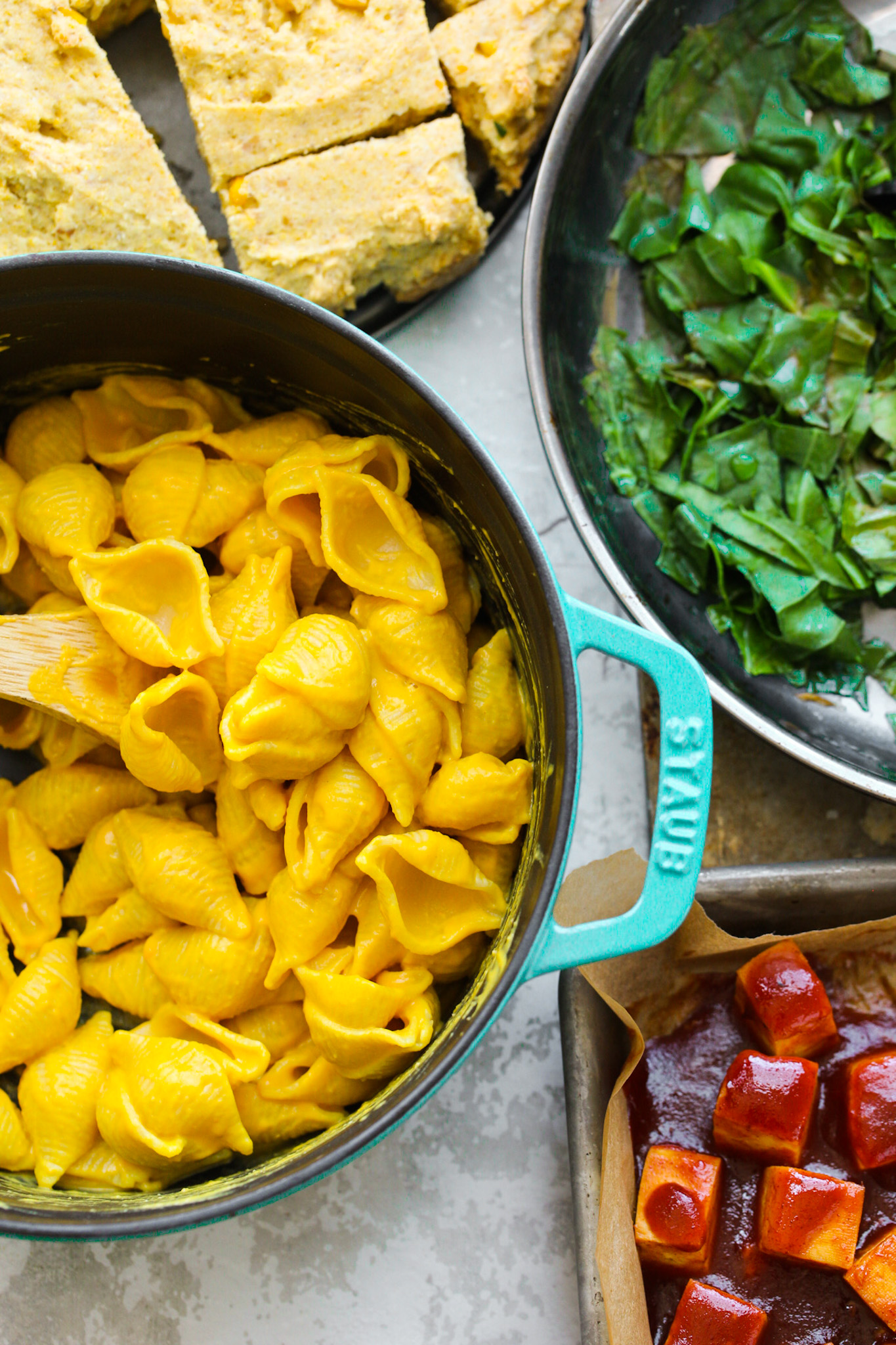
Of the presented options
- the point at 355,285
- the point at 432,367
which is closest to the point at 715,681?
the point at 432,367

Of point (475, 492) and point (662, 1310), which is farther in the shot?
point (662, 1310)

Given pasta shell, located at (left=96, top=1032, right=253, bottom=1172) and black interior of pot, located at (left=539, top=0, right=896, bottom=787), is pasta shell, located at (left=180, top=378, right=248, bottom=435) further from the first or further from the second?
pasta shell, located at (left=96, top=1032, right=253, bottom=1172)

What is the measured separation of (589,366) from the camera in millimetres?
1526

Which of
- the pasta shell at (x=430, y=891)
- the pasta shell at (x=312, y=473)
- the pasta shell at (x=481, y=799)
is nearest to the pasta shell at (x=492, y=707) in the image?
the pasta shell at (x=481, y=799)

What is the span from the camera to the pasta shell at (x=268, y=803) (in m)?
1.25

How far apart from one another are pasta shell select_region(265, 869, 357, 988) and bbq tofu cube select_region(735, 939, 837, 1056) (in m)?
0.56

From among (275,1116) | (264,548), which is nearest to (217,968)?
(275,1116)

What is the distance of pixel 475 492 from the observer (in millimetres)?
1188

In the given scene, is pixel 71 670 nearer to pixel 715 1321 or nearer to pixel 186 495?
pixel 186 495

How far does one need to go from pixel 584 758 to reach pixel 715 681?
23 centimetres

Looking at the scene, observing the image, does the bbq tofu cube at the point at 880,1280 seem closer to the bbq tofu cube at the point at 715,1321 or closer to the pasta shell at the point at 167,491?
the bbq tofu cube at the point at 715,1321

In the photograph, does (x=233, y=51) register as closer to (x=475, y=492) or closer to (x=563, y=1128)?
(x=475, y=492)

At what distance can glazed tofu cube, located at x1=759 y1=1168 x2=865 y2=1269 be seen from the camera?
1.28m

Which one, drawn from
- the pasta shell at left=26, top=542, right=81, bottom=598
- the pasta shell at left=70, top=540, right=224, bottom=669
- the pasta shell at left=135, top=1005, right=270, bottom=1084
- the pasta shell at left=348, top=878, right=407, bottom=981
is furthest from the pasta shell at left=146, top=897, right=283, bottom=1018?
the pasta shell at left=26, top=542, right=81, bottom=598
